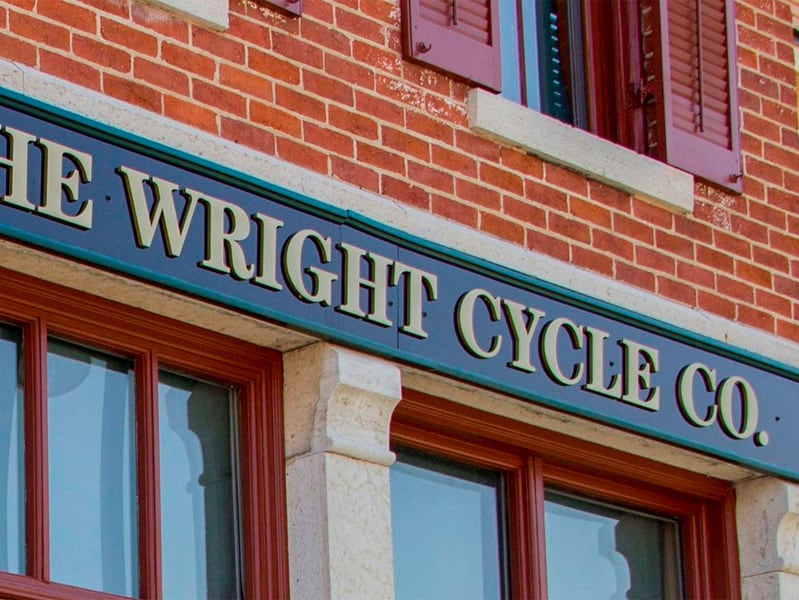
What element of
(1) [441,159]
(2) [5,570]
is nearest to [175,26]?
(1) [441,159]

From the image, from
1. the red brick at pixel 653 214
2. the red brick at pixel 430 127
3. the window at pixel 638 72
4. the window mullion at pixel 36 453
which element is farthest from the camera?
the window at pixel 638 72

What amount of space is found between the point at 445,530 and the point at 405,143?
1.32 m

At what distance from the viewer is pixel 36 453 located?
277 inches

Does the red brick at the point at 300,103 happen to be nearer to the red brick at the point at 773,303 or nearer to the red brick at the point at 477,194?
the red brick at the point at 477,194

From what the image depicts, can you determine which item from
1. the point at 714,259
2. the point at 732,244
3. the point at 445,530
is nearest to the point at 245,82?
the point at 445,530

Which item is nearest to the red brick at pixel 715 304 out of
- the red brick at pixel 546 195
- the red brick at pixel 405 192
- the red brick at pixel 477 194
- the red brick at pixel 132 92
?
the red brick at pixel 546 195

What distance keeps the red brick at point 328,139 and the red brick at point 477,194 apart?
0.48 metres

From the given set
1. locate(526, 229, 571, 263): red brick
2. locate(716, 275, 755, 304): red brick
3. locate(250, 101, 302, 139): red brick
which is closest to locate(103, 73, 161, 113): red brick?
locate(250, 101, 302, 139): red brick

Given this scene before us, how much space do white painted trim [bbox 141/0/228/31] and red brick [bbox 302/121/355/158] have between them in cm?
44

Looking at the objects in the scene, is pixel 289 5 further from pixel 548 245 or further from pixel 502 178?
pixel 548 245

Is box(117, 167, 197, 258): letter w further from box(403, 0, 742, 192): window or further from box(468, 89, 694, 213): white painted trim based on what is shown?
box(403, 0, 742, 192): window

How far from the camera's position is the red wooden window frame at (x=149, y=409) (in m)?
7.01

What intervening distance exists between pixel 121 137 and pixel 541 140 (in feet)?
6.41

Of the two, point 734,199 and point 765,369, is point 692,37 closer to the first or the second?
point 734,199
